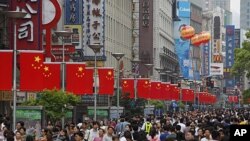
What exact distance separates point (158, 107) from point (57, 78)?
47.7 m

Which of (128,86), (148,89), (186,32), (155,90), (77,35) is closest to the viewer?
(77,35)

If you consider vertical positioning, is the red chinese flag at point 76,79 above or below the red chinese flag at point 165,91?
above

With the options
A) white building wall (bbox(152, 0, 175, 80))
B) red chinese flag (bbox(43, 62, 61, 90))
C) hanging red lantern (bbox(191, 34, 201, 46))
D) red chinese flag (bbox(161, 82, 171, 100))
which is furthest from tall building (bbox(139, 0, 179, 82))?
red chinese flag (bbox(43, 62, 61, 90))

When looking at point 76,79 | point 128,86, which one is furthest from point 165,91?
point 76,79

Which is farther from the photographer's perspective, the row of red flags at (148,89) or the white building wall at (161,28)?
the white building wall at (161,28)

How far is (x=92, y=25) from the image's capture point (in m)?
68.1

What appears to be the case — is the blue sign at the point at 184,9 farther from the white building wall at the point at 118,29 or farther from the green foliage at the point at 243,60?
the green foliage at the point at 243,60

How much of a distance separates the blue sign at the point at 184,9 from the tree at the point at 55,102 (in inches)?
5621

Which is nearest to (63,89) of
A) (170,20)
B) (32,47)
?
(32,47)

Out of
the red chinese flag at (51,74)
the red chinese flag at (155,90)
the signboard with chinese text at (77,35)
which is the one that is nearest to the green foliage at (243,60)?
the red chinese flag at (155,90)

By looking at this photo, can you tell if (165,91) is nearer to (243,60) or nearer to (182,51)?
(243,60)

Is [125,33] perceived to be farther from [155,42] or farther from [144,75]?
[155,42]

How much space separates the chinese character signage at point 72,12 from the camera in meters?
66.8

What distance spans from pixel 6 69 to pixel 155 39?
284 feet
